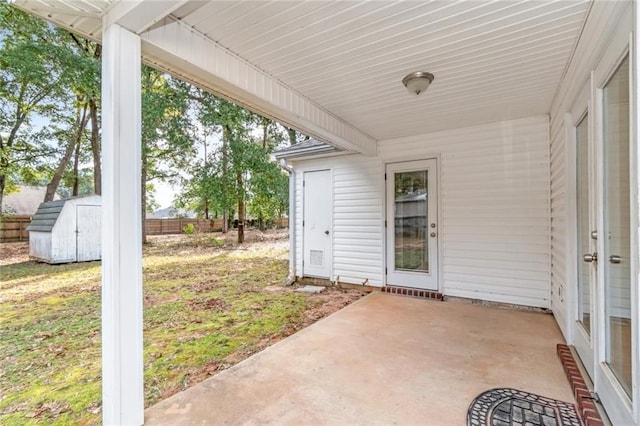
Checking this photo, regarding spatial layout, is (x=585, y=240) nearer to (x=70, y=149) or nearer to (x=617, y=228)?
(x=617, y=228)

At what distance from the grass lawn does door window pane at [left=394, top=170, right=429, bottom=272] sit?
1005mm

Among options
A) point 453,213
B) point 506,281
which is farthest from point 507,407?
point 453,213

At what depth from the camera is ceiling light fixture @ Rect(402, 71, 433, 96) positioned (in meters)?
2.72

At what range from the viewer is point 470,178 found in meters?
4.31

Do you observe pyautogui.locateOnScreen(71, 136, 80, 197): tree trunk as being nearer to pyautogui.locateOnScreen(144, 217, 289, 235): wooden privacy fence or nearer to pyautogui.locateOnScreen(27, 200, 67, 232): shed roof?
pyautogui.locateOnScreen(27, 200, 67, 232): shed roof

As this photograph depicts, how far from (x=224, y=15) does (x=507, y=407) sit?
308 cm

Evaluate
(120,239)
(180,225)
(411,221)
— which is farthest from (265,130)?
(120,239)

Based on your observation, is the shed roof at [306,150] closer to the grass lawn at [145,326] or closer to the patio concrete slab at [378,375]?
the grass lawn at [145,326]

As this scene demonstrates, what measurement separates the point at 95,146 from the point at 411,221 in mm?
4075

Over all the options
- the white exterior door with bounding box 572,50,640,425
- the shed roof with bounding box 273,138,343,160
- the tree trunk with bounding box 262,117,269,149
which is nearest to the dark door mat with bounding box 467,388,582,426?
the white exterior door with bounding box 572,50,640,425

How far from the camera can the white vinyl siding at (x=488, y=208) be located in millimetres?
3887

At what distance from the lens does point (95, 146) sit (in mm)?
2199

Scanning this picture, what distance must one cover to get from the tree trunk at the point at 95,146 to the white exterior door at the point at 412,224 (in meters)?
3.87

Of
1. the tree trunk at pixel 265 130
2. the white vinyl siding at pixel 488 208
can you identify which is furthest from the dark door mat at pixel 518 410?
the tree trunk at pixel 265 130
